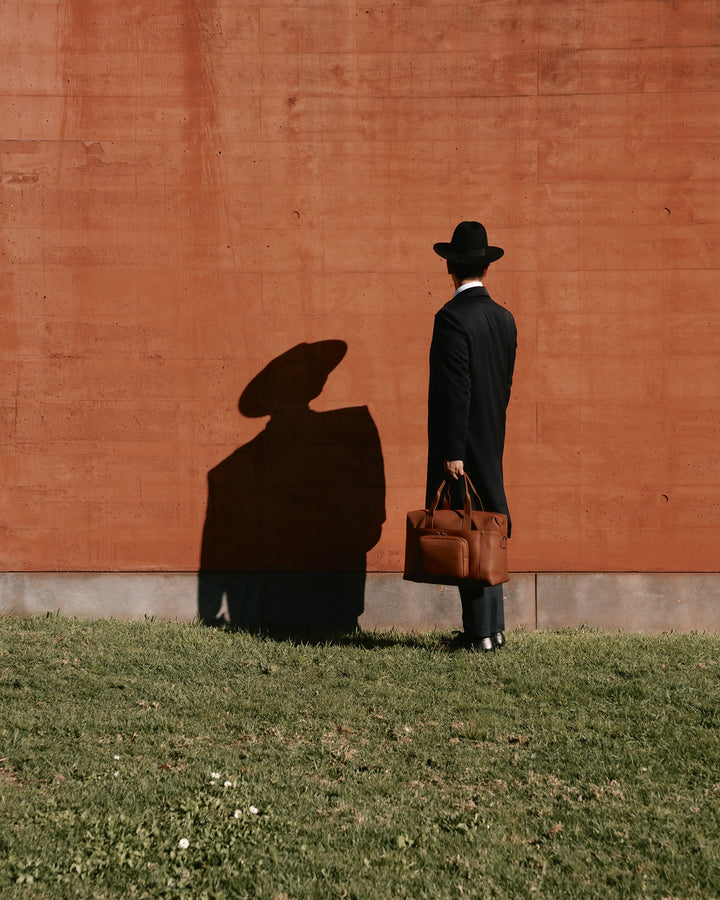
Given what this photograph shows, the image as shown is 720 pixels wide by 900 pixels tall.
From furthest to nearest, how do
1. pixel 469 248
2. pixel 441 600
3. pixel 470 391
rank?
pixel 441 600, pixel 469 248, pixel 470 391

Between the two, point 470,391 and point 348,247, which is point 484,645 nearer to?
point 470,391

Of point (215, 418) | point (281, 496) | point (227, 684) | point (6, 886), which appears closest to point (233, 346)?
point (215, 418)

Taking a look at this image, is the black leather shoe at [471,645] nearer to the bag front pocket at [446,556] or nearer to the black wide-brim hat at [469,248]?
the bag front pocket at [446,556]

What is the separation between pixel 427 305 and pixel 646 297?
A: 1.50 m

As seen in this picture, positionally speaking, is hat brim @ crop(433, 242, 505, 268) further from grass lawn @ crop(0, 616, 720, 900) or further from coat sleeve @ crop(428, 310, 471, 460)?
grass lawn @ crop(0, 616, 720, 900)

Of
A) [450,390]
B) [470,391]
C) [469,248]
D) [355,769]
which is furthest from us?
[469,248]

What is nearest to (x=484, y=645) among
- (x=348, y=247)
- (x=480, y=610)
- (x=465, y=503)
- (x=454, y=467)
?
(x=480, y=610)

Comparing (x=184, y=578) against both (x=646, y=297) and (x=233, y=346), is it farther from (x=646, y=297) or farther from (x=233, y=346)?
(x=646, y=297)

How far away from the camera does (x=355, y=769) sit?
345cm

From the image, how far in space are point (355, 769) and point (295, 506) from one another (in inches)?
102

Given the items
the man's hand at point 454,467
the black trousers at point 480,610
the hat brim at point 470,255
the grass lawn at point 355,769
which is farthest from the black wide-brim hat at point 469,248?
the grass lawn at point 355,769

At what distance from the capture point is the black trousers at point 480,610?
4.90 m

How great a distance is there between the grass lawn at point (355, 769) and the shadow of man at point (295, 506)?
2.25 feet

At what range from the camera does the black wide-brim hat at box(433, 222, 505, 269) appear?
500 cm
